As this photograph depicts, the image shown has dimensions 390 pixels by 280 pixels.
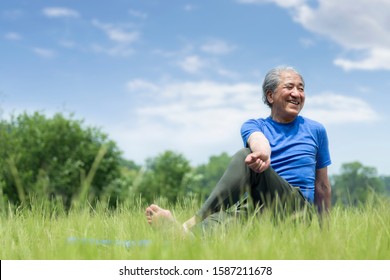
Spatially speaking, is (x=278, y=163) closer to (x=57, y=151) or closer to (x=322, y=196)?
(x=322, y=196)

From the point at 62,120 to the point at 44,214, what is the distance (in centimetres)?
1161

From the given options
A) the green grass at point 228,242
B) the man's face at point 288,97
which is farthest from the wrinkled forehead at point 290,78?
the green grass at point 228,242

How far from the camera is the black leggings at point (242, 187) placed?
3451 mm

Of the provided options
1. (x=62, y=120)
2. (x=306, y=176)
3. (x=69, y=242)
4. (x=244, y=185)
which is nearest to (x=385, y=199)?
(x=306, y=176)

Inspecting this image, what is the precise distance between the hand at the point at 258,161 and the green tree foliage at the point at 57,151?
10772 mm

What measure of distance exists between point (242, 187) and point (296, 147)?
2.13 ft

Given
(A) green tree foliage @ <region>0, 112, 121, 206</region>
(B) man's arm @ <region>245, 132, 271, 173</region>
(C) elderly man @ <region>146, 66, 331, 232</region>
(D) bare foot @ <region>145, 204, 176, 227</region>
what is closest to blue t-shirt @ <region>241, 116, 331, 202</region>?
(C) elderly man @ <region>146, 66, 331, 232</region>

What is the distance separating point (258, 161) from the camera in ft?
10.9

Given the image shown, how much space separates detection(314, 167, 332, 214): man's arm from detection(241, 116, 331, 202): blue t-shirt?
0.06 metres

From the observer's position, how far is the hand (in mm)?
3320

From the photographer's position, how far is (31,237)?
343 centimetres

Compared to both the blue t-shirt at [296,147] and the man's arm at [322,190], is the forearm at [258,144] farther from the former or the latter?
the man's arm at [322,190]

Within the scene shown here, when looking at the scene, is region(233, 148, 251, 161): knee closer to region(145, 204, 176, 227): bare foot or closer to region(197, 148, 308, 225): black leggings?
region(197, 148, 308, 225): black leggings
